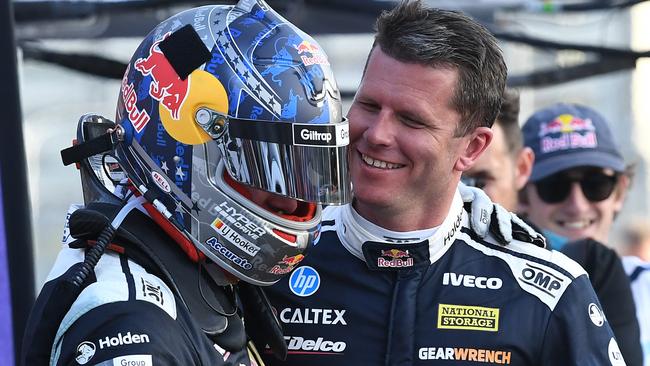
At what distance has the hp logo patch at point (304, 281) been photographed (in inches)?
114

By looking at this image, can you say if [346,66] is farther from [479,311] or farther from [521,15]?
[479,311]

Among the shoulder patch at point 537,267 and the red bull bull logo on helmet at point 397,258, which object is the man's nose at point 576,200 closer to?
the shoulder patch at point 537,267

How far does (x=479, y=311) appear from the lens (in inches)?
112

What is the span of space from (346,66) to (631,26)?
112 inches

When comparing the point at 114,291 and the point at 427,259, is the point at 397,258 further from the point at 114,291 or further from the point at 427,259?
the point at 114,291

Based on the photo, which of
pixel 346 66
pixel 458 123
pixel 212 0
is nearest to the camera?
pixel 458 123

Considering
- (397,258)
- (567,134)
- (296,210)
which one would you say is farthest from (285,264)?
(567,134)

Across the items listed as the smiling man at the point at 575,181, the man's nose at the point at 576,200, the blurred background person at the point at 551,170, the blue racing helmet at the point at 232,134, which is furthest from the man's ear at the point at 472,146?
the man's nose at the point at 576,200

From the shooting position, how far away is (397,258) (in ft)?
9.43

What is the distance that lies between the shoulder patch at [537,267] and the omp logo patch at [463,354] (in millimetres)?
193

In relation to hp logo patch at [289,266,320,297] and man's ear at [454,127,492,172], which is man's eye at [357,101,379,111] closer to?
man's ear at [454,127,492,172]

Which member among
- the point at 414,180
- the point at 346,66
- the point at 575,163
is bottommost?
the point at 414,180

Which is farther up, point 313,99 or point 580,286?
point 313,99

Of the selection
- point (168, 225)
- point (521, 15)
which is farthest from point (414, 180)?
point (521, 15)
